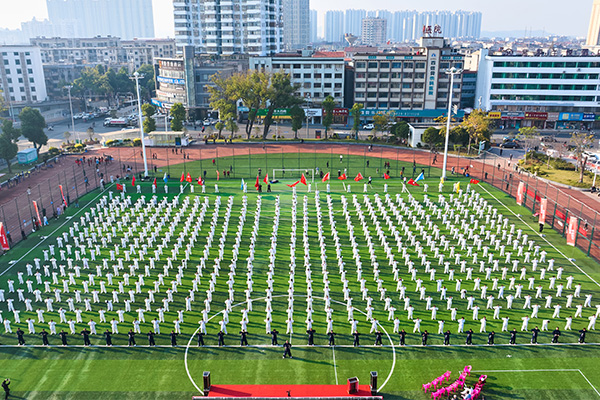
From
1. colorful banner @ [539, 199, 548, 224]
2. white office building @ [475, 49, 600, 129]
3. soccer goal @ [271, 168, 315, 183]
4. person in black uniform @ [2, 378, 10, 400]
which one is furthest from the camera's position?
white office building @ [475, 49, 600, 129]

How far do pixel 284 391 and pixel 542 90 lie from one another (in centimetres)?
8847

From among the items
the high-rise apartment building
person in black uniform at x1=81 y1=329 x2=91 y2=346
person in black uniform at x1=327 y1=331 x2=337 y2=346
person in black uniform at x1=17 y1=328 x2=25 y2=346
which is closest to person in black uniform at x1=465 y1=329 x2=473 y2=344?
person in black uniform at x1=327 y1=331 x2=337 y2=346

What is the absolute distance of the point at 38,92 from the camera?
114 metres

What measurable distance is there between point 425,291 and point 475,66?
274 ft

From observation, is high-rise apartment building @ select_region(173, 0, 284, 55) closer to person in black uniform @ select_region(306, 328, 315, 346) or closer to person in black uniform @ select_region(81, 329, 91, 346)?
person in black uniform @ select_region(81, 329, 91, 346)

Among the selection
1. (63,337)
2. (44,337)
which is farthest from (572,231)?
(44,337)

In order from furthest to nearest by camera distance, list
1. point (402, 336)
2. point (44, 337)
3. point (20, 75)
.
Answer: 1. point (20, 75)
2. point (44, 337)
3. point (402, 336)

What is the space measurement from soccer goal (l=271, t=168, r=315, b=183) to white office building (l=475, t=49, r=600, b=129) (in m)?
48.3

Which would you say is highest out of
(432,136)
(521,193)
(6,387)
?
(432,136)

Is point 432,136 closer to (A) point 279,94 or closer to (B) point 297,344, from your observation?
(A) point 279,94

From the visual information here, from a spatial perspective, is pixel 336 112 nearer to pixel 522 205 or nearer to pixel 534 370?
pixel 522 205

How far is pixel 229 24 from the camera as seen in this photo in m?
119

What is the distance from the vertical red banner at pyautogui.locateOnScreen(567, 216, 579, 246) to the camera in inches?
1398

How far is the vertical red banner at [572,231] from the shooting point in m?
35.5
